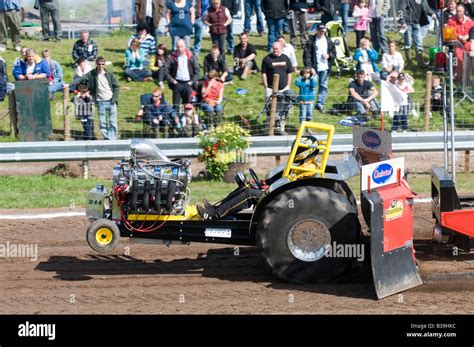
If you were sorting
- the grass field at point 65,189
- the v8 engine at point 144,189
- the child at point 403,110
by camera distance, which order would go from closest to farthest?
1. the v8 engine at point 144,189
2. the grass field at point 65,189
3. the child at point 403,110

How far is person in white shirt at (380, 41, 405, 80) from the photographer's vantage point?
20.1 meters

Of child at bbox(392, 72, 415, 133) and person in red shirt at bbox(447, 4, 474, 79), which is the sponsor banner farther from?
person in red shirt at bbox(447, 4, 474, 79)

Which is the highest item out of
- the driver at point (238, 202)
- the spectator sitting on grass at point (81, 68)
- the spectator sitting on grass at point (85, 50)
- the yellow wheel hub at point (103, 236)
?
the spectator sitting on grass at point (85, 50)

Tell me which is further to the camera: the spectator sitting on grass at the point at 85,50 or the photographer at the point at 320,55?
the spectator sitting on grass at the point at 85,50

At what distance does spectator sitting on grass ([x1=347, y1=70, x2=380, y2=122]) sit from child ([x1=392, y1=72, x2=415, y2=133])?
1.61 feet

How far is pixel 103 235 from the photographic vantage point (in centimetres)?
993

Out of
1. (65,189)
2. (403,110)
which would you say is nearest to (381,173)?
(65,189)

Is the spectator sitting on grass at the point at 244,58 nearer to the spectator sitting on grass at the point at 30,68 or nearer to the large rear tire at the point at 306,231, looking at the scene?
the spectator sitting on grass at the point at 30,68

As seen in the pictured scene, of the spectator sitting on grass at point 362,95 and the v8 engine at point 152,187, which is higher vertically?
the spectator sitting on grass at point 362,95

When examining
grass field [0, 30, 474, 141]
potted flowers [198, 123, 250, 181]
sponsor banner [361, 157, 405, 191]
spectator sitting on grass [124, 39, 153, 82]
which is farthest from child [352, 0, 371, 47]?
sponsor banner [361, 157, 405, 191]

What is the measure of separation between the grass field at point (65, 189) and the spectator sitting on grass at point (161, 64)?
13.7ft

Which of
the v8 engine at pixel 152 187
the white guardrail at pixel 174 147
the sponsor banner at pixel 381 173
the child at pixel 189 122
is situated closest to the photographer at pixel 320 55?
the white guardrail at pixel 174 147

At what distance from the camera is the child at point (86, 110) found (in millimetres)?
17609

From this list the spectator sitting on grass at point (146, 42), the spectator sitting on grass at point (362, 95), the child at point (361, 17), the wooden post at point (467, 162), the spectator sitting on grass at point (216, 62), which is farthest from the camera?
the child at point (361, 17)
